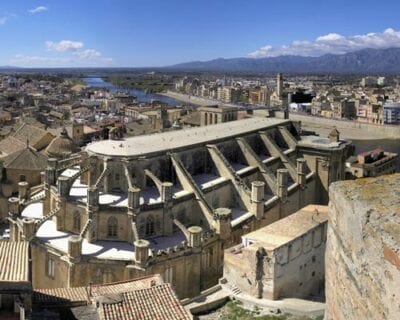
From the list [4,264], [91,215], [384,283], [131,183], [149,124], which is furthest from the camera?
[149,124]

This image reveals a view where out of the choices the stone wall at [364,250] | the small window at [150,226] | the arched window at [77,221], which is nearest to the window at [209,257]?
the small window at [150,226]

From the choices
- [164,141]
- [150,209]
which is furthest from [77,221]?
[164,141]

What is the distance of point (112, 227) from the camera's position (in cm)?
2523

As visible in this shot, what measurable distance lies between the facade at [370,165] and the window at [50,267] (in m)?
35.0

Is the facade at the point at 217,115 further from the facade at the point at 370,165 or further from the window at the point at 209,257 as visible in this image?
the window at the point at 209,257

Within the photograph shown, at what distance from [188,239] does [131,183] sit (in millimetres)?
4711

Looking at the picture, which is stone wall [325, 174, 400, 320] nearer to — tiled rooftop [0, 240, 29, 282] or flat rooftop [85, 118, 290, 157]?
tiled rooftop [0, 240, 29, 282]

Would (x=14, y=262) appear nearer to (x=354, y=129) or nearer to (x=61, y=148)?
(x=61, y=148)

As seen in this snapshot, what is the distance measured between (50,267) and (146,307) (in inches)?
487

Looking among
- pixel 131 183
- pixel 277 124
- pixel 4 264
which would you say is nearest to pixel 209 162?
pixel 131 183

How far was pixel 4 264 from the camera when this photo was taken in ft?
43.8

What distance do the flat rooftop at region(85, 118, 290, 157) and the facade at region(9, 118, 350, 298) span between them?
69 millimetres

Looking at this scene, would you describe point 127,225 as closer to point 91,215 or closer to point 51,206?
point 91,215

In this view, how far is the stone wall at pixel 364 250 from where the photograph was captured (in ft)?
11.7
